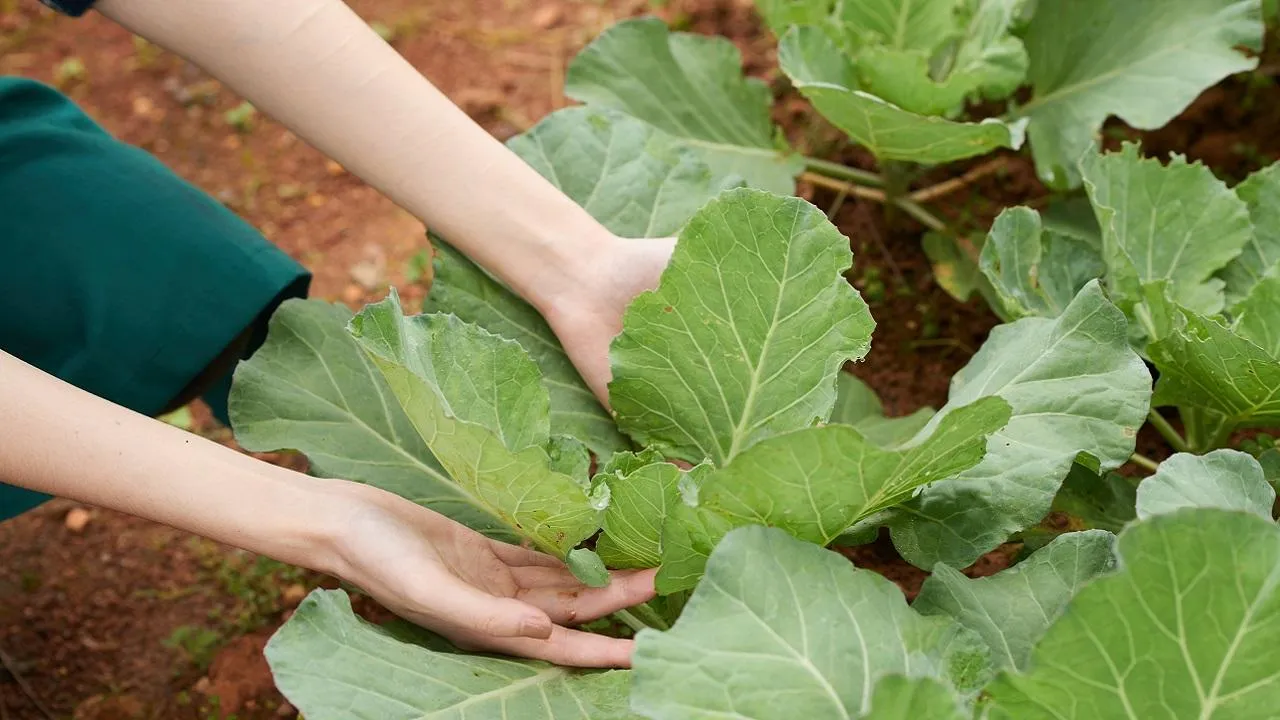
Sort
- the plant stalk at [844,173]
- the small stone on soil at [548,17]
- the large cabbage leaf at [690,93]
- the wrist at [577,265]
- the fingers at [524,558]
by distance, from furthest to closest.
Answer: the small stone on soil at [548,17]
the plant stalk at [844,173]
the large cabbage leaf at [690,93]
the wrist at [577,265]
the fingers at [524,558]

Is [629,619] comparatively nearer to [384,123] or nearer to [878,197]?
[384,123]

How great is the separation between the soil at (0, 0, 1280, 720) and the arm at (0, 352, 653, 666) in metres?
0.76

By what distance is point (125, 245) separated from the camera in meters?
1.99

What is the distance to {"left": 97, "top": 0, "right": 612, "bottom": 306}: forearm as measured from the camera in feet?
5.59

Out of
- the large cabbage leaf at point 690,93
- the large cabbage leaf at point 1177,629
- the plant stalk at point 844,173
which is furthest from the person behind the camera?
the plant stalk at point 844,173

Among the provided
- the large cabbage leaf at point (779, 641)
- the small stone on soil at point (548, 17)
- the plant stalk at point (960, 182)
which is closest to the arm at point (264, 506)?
the large cabbage leaf at point (779, 641)

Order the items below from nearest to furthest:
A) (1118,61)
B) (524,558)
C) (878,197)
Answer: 1. (524,558)
2. (1118,61)
3. (878,197)

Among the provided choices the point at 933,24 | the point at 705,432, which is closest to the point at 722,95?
the point at 933,24

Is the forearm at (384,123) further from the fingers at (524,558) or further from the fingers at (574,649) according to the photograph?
the fingers at (574,649)

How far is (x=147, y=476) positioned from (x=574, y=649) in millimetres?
585

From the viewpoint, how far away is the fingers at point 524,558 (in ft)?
5.42

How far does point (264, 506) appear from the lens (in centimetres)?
146

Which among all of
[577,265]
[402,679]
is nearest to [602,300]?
[577,265]

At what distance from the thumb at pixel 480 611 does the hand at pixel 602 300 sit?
48 centimetres
